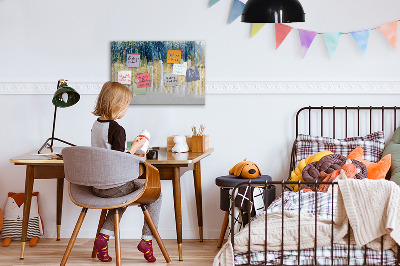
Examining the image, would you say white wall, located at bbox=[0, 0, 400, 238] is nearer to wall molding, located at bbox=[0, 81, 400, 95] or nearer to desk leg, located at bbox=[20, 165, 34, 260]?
wall molding, located at bbox=[0, 81, 400, 95]

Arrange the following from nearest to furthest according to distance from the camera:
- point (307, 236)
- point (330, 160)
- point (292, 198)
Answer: point (307, 236), point (292, 198), point (330, 160)

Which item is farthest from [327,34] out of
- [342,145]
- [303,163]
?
[303,163]

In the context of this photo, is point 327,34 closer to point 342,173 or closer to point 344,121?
point 344,121

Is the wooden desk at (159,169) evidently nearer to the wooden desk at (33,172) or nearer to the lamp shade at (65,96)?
the wooden desk at (33,172)

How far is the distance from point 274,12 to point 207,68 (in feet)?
4.25

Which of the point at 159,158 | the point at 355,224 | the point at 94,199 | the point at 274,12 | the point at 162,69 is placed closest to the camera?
the point at 355,224

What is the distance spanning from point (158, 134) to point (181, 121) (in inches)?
7.5

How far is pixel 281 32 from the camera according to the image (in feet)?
14.1

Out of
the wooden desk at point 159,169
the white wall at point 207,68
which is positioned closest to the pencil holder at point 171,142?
the wooden desk at point 159,169

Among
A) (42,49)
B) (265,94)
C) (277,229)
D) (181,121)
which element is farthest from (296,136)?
(42,49)

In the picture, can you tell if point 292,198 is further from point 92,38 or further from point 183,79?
point 92,38

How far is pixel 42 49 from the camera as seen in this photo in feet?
14.5

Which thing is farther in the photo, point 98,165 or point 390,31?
point 390,31

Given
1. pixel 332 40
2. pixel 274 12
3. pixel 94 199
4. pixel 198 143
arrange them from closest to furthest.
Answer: pixel 274 12
pixel 94 199
pixel 198 143
pixel 332 40
